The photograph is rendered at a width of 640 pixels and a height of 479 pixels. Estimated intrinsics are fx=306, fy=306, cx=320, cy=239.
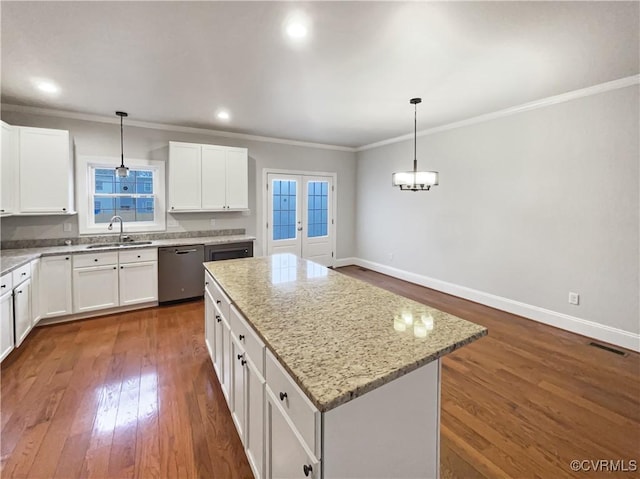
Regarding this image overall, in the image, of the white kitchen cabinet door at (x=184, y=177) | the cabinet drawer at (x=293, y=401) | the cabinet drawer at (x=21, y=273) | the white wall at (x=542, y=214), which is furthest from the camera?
the white kitchen cabinet door at (x=184, y=177)

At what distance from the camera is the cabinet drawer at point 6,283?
2.63 meters

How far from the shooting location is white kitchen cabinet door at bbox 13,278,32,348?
9.60 ft

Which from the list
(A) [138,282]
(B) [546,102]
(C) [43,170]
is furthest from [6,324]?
(B) [546,102]

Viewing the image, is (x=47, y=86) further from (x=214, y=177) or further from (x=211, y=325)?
(x=211, y=325)

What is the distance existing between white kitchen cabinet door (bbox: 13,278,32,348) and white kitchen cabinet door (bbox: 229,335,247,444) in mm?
2575

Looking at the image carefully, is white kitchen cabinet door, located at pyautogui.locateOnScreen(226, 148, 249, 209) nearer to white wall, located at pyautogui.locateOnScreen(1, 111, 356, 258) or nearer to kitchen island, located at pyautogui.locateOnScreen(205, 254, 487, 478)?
white wall, located at pyautogui.locateOnScreen(1, 111, 356, 258)

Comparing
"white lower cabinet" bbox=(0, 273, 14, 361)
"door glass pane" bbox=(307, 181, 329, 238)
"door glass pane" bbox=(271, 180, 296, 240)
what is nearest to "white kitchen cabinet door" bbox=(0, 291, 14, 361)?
"white lower cabinet" bbox=(0, 273, 14, 361)

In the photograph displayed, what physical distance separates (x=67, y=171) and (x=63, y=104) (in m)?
0.80

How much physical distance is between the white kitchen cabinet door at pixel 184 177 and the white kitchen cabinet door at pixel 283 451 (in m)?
3.95

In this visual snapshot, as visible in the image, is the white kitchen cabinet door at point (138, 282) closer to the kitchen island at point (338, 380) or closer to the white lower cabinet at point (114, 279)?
the white lower cabinet at point (114, 279)

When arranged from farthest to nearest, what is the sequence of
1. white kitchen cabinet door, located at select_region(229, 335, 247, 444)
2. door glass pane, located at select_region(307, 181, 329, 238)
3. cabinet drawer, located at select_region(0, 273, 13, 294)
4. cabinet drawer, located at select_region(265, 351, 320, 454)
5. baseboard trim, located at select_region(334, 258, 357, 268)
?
baseboard trim, located at select_region(334, 258, 357, 268) → door glass pane, located at select_region(307, 181, 329, 238) → cabinet drawer, located at select_region(0, 273, 13, 294) → white kitchen cabinet door, located at select_region(229, 335, 247, 444) → cabinet drawer, located at select_region(265, 351, 320, 454)

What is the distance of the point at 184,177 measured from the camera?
14.9 feet

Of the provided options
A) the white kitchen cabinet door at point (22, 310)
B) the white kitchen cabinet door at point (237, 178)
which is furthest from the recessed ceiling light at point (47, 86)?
the white kitchen cabinet door at point (237, 178)

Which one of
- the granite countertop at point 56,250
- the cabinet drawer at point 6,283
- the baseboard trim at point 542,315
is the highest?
the granite countertop at point 56,250
